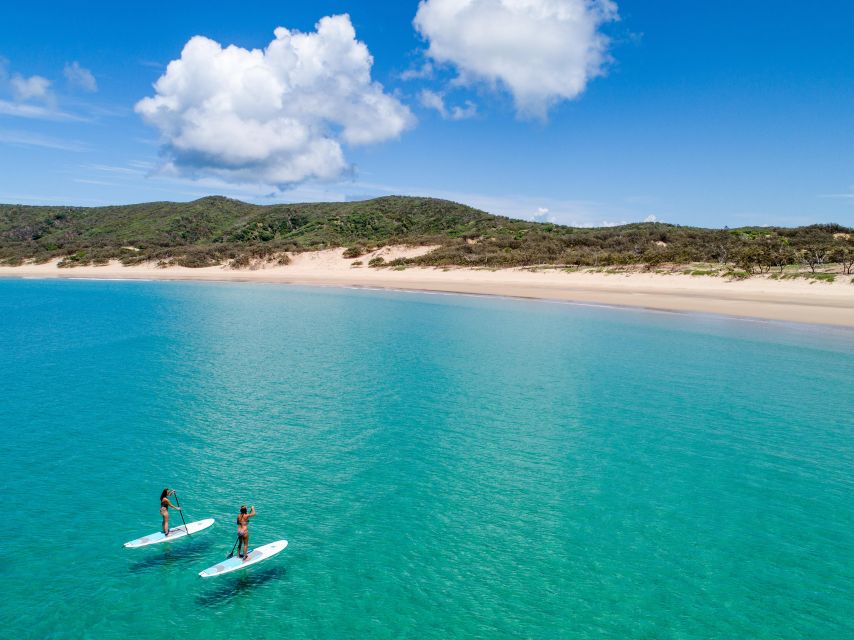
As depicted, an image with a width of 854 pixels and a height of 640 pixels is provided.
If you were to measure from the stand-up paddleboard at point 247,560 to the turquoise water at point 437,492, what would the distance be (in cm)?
23

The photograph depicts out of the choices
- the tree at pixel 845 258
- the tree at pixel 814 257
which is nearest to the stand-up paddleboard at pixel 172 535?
the tree at pixel 845 258

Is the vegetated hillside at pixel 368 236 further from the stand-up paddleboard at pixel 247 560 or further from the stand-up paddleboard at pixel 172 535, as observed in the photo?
the stand-up paddleboard at pixel 172 535

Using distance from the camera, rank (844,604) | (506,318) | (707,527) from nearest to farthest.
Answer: (844,604)
(707,527)
(506,318)

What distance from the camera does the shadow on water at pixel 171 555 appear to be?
36.7 feet

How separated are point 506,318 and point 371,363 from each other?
66.0ft

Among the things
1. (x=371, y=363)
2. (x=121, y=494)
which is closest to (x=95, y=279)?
(x=371, y=363)

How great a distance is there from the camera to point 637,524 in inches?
510

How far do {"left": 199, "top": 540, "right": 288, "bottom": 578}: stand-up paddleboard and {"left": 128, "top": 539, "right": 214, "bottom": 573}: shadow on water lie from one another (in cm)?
95

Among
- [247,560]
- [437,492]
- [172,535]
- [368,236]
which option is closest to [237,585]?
[247,560]

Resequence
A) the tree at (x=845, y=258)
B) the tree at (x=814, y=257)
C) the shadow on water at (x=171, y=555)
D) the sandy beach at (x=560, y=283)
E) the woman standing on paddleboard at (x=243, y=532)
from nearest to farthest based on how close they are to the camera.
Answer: the woman standing on paddleboard at (x=243, y=532)
the shadow on water at (x=171, y=555)
the sandy beach at (x=560, y=283)
the tree at (x=845, y=258)
the tree at (x=814, y=257)

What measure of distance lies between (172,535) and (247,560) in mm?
2079

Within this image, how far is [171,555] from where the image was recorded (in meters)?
11.6

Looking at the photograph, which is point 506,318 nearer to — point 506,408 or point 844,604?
point 506,408

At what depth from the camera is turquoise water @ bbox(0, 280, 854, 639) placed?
9.95 metres
